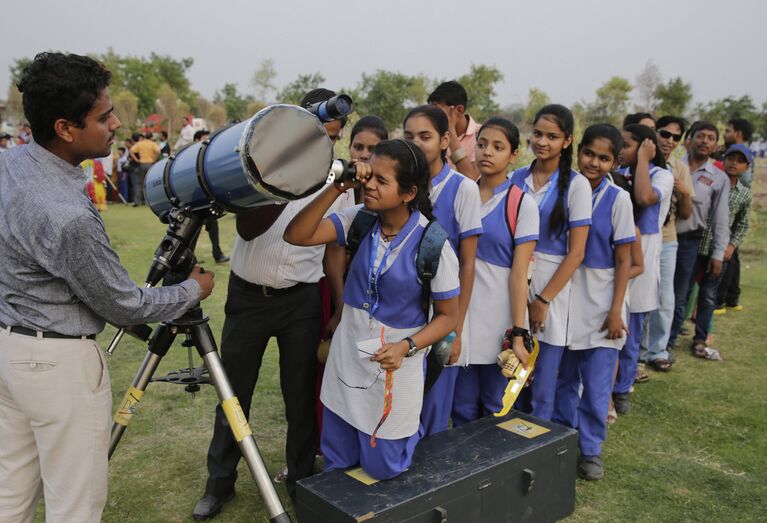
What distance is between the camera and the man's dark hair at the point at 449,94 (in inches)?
153

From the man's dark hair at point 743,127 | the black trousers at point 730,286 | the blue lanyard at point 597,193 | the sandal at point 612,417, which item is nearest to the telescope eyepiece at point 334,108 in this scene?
→ the blue lanyard at point 597,193

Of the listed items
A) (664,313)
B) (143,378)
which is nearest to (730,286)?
(664,313)

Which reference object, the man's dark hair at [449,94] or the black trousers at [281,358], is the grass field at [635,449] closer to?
the black trousers at [281,358]

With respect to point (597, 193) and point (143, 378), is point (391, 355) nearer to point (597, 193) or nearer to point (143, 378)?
point (143, 378)

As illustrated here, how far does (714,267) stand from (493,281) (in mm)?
3296

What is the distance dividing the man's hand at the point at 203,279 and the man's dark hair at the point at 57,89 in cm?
68

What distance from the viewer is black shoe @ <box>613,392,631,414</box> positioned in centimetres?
454

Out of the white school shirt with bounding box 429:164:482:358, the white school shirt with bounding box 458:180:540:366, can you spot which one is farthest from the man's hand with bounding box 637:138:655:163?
the white school shirt with bounding box 429:164:482:358

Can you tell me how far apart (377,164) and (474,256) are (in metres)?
0.76

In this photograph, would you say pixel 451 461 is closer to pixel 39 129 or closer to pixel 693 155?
pixel 39 129

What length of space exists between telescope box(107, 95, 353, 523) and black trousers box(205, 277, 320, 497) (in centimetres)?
37

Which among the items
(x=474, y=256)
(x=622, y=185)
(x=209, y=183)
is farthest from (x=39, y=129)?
(x=622, y=185)

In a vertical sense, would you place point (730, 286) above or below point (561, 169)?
below

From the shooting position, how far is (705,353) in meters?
5.77
